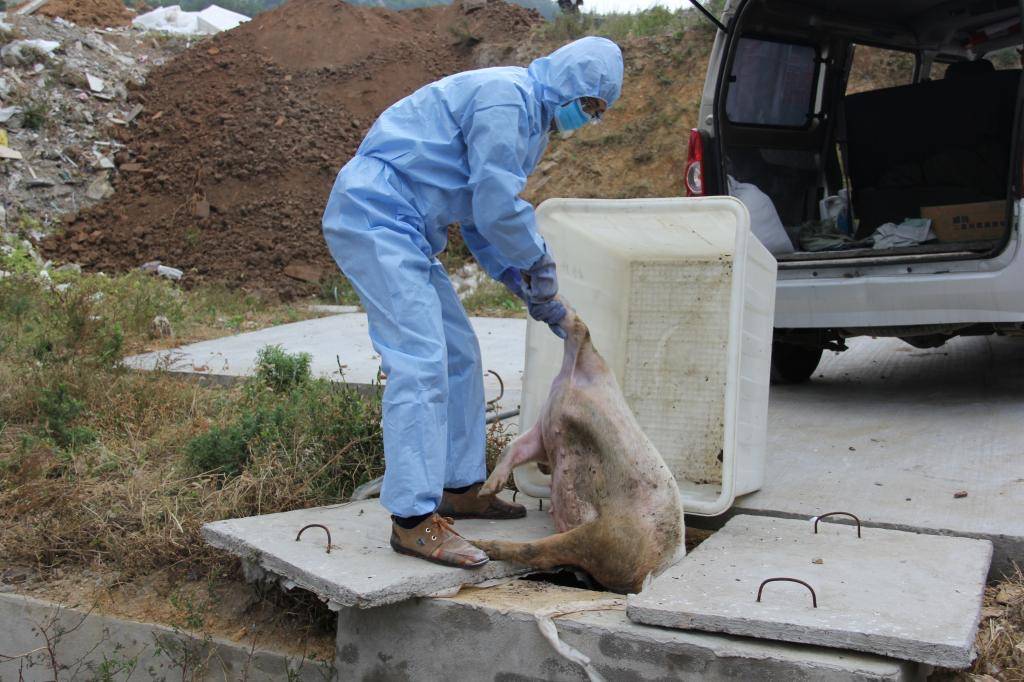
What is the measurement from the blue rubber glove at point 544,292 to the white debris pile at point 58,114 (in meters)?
11.3

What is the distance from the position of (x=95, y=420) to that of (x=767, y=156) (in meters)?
3.88

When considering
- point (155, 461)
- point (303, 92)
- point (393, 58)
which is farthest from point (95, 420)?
point (393, 58)

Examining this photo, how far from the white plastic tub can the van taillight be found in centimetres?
93

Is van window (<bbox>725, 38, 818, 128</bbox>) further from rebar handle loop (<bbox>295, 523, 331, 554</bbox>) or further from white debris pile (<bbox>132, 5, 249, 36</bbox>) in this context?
white debris pile (<bbox>132, 5, 249, 36</bbox>)

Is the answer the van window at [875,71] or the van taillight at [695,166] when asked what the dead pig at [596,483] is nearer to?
the van taillight at [695,166]

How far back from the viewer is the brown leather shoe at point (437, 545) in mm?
2984

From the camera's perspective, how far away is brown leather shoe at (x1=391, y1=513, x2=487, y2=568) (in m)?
2.98

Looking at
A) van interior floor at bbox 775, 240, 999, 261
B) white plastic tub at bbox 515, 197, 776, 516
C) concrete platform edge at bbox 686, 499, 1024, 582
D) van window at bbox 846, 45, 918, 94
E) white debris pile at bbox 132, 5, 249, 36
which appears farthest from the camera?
white debris pile at bbox 132, 5, 249, 36

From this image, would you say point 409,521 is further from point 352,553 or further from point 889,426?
point 889,426

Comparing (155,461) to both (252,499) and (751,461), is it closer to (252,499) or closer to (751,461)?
(252,499)

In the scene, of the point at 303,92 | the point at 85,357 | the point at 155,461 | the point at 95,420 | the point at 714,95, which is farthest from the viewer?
the point at 303,92

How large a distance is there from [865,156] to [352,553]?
438cm

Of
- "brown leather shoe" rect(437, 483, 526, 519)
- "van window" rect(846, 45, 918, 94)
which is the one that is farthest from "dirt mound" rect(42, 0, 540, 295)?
"brown leather shoe" rect(437, 483, 526, 519)

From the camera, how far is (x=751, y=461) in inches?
144
